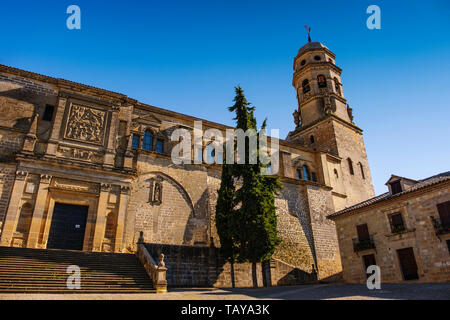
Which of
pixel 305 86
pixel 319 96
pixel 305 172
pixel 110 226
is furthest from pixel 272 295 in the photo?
pixel 305 86

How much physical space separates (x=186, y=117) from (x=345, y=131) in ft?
58.8

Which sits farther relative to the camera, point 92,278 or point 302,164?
point 302,164

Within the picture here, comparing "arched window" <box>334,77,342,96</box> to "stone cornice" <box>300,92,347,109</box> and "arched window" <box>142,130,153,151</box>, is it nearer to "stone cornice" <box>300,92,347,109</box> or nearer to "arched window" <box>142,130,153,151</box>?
"stone cornice" <box>300,92,347,109</box>

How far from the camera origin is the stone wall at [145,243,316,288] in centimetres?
1579

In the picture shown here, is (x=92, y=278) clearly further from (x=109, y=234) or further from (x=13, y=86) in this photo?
(x=13, y=86)

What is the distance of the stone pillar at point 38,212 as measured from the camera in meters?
15.4

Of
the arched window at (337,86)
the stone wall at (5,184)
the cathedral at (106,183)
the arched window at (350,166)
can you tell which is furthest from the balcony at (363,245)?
the arched window at (337,86)

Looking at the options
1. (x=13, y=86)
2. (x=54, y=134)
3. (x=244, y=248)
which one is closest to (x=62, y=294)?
(x=244, y=248)

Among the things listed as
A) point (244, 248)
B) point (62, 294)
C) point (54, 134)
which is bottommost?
point (62, 294)

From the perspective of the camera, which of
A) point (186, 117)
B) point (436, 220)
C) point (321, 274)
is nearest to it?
point (436, 220)

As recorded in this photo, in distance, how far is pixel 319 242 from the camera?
80.2ft

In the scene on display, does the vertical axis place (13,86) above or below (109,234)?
above

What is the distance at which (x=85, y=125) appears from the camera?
1944cm

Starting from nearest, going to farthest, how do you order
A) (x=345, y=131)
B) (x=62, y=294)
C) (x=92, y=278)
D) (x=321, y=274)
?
(x=62, y=294), (x=92, y=278), (x=321, y=274), (x=345, y=131)
